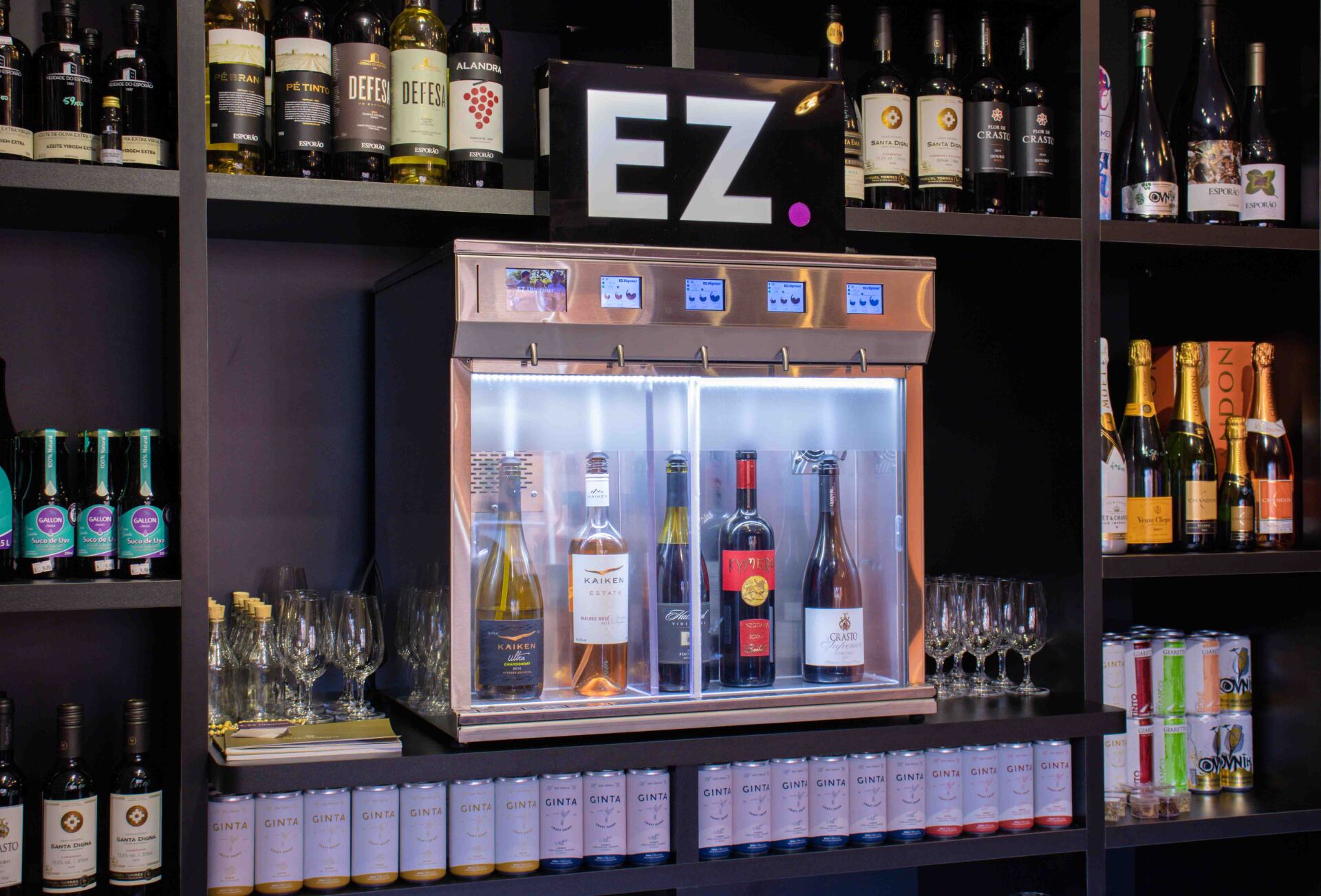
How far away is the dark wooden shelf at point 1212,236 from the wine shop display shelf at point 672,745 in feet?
2.73

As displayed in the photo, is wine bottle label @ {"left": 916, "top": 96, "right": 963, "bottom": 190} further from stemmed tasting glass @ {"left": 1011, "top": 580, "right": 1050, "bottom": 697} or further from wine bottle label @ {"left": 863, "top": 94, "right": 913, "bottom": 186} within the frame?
stemmed tasting glass @ {"left": 1011, "top": 580, "right": 1050, "bottom": 697}

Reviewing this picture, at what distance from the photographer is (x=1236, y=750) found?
8.25ft

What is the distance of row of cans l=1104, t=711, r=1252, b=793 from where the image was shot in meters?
2.39

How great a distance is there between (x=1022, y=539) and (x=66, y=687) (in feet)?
5.61

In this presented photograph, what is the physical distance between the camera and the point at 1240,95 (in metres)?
2.77

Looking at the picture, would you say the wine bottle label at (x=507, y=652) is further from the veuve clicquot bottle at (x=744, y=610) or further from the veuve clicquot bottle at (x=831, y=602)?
the veuve clicquot bottle at (x=831, y=602)

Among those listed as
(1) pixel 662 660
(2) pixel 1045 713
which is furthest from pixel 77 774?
(2) pixel 1045 713

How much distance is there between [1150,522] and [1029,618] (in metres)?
0.31

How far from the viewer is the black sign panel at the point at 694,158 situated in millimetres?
1972

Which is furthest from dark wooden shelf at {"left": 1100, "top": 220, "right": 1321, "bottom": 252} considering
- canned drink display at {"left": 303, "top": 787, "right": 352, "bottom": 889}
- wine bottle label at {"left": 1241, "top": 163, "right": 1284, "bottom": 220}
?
canned drink display at {"left": 303, "top": 787, "right": 352, "bottom": 889}

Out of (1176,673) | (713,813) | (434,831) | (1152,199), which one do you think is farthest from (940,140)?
(434,831)

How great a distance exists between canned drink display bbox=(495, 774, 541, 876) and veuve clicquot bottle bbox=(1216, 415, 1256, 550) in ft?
4.66

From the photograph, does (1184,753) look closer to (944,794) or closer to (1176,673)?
(1176,673)

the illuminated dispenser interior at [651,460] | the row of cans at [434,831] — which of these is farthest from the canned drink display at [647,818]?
the illuminated dispenser interior at [651,460]
